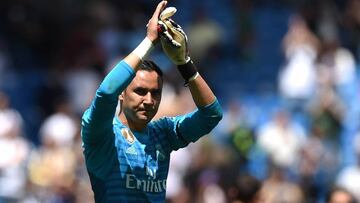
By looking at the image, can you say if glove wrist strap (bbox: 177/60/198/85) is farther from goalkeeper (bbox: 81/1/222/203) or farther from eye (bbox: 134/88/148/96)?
eye (bbox: 134/88/148/96)

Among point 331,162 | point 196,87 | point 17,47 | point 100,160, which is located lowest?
point 100,160

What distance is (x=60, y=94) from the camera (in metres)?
17.3

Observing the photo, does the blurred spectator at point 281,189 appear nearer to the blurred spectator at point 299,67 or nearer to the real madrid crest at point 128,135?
the blurred spectator at point 299,67

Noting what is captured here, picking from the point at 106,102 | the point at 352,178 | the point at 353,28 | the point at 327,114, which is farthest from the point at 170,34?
the point at 353,28

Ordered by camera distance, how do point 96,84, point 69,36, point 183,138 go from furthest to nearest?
point 69,36
point 96,84
point 183,138

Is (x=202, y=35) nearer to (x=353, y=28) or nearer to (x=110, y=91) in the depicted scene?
(x=353, y=28)

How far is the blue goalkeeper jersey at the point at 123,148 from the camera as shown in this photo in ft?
20.6

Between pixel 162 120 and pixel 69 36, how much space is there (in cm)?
1205

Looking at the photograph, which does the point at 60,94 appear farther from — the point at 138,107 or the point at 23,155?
the point at 138,107

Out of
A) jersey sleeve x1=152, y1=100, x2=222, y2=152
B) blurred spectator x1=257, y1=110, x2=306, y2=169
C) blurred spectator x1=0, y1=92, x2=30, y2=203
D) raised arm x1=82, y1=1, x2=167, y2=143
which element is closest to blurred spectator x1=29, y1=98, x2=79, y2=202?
blurred spectator x1=0, y1=92, x2=30, y2=203

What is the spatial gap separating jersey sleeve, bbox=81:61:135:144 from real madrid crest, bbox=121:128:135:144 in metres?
0.24

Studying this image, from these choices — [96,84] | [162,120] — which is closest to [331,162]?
[96,84]

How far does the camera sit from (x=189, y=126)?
22.7 ft

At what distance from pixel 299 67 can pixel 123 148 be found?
11.1 m
